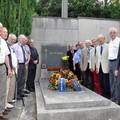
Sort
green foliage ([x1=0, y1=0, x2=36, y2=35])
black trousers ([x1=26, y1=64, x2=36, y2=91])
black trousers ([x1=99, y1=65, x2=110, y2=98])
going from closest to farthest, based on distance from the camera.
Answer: black trousers ([x1=99, y1=65, x2=110, y2=98]), black trousers ([x1=26, y1=64, x2=36, y2=91]), green foliage ([x1=0, y1=0, x2=36, y2=35])

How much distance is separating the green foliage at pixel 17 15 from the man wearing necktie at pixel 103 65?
3.91 m

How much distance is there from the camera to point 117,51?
26.1 feet

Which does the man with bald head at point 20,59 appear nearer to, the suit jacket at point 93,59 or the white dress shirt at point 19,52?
the white dress shirt at point 19,52

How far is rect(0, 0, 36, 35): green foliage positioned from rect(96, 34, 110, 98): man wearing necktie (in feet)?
12.8

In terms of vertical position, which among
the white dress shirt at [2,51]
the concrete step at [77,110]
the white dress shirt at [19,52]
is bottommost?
the concrete step at [77,110]

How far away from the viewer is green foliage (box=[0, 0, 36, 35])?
460 inches

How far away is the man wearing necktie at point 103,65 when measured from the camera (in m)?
8.68

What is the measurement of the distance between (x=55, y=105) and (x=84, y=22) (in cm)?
809

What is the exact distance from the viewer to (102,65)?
8.73 m

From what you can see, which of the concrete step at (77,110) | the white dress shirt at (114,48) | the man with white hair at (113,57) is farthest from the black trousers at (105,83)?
the concrete step at (77,110)

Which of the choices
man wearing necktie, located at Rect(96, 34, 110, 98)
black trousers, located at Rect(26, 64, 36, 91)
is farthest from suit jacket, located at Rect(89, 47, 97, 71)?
black trousers, located at Rect(26, 64, 36, 91)

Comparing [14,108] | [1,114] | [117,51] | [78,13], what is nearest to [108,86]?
[117,51]

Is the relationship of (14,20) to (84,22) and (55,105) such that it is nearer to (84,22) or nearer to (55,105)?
(84,22)

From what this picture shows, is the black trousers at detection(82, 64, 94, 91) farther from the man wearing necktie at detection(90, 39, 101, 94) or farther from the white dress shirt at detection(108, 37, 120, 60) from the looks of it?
the white dress shirt at detection(108, 37, 120, 60)
